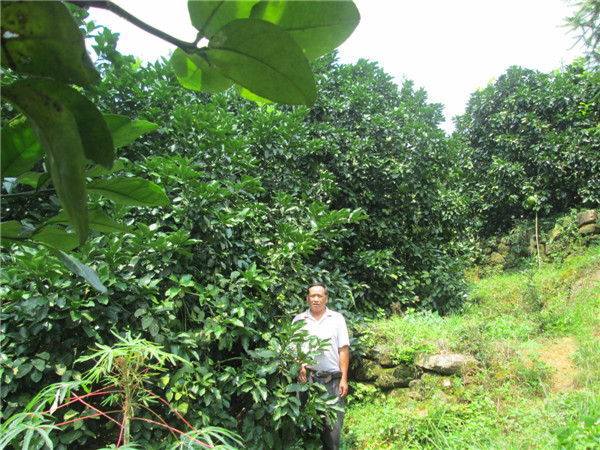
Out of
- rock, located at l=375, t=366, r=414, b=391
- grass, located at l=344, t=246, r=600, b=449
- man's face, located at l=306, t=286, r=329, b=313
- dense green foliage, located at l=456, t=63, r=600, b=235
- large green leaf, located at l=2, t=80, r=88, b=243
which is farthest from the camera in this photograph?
dense green foliage, located at l=456, t=63, r=600, b=235

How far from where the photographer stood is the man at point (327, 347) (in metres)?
2.70

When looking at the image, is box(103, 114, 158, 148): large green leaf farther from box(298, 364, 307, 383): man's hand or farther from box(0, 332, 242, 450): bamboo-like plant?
box(298, 364, 307, 383): man's hand

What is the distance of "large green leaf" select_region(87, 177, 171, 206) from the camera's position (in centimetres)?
27

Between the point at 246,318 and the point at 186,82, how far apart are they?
2.18 meters

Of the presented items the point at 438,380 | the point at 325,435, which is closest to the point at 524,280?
the point at 438,380

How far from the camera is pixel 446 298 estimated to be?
451 centimetres

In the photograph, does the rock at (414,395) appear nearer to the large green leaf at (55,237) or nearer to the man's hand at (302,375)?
the man's hand at (302,375)

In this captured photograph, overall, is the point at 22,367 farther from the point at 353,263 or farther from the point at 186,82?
the point at 353,263

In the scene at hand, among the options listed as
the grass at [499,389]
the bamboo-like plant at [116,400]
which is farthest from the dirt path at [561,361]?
the bamboo-like plant at [116,400]

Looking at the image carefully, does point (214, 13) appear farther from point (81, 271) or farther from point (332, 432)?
point (332, 432)

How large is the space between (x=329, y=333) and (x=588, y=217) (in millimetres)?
5051

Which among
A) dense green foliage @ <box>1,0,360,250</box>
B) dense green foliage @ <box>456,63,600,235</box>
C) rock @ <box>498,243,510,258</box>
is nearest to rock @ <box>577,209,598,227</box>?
dense green foliage @ <box>456,63,600,235</box>

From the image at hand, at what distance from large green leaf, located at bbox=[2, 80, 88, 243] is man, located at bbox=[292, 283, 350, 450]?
2.55 m

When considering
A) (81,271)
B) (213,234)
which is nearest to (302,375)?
(213,234)
